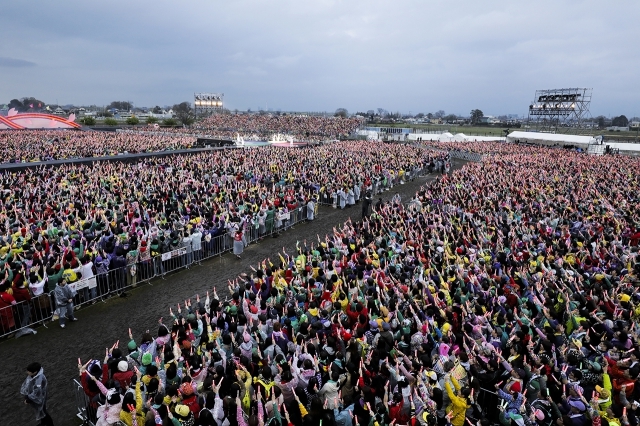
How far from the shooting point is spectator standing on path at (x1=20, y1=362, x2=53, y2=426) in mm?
5979

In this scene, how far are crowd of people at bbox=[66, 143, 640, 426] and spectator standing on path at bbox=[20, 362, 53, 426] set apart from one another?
1.89 feet

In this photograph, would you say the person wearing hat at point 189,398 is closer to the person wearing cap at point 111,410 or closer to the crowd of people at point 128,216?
the person wearing cap at point 111,410

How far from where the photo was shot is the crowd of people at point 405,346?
5.23 meters

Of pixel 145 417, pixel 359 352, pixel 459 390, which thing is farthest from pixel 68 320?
pixel 459 390

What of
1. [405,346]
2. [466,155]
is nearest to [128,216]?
[405,346]

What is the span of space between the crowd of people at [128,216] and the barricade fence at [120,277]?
0.03m

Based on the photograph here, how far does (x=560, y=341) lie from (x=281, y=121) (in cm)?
7958

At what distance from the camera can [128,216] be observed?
14719mm

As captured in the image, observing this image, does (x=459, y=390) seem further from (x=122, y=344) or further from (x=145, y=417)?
(x=122, y=344)

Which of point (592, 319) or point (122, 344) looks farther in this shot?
point (122, 344)

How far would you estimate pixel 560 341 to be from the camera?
22.0ft

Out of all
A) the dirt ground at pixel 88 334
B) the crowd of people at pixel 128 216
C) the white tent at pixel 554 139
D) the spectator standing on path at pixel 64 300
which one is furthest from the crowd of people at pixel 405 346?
the white tent at pixel 554 139

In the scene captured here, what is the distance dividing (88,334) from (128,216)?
6489mm

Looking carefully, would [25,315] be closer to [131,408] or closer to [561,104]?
[131,408]
